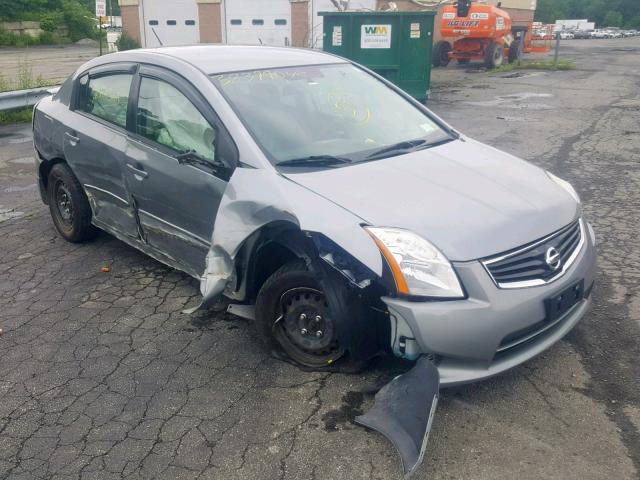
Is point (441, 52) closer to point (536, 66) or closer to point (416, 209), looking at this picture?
point (536, 66)

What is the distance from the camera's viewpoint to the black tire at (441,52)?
23938 millimetres

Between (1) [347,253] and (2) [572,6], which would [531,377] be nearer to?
(1) [347,253]

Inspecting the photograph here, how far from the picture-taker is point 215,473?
9.41ft

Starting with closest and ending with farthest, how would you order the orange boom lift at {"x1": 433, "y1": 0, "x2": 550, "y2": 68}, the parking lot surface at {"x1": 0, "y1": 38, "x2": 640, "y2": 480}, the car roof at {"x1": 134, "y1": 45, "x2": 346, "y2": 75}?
the parking lot surface at {"x1": 0, "y1": 38, "x2": 640, "y2": 480} → the car roof at {"x1": 134, "y1": 45, "x2": 346, "y2": 75} → the orange boom lift at {"x1": 433, "y1": 0, "x2": 550, "y2": 68}

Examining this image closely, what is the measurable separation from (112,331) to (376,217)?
198 centimetres

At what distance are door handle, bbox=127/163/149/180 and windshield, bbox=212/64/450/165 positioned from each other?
2.64 ft

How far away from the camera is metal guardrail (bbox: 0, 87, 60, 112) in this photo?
11352mm

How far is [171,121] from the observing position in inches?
167

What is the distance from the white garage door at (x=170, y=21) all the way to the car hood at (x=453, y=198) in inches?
1006

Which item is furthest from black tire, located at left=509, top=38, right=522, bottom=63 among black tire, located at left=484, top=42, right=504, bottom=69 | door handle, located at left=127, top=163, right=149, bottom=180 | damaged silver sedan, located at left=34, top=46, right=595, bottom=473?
door handle, located at left=127, top=163, right=149, bottom=180

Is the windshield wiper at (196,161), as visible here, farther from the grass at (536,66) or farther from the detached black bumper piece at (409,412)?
the grass at (536,66)

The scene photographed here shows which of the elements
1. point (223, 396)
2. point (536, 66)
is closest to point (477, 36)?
point (536, 66)

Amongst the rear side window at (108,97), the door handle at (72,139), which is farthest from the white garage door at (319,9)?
the door handle at (72,139)

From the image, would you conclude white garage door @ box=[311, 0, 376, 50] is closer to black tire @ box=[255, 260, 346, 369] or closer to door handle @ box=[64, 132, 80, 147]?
door handle @ box=[64, 132, 80, 147]
